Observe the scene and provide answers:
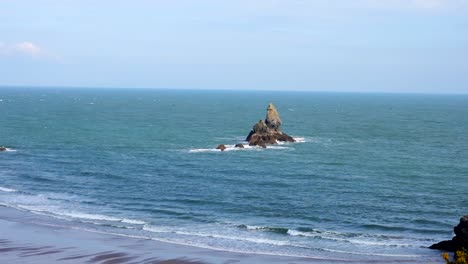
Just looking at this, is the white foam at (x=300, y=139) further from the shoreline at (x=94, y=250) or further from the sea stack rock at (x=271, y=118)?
the shoreline at (x=94, y=250)

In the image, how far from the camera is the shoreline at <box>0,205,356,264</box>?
3869 cm

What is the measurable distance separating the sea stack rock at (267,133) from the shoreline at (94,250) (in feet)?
174

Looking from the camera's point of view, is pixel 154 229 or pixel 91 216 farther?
pixel 91 216

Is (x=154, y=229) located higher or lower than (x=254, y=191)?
lower

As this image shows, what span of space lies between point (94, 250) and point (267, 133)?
6209 centimetres

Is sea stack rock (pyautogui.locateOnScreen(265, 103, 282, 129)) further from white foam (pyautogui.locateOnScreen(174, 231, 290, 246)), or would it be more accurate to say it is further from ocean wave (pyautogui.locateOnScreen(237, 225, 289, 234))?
white foam (pyautogui.locateOnScreen(174, 231, 290, 246))

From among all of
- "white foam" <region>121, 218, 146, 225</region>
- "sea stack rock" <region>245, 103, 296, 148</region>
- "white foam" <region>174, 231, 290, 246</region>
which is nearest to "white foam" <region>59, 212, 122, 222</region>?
"white foam" <region>121, 218, 146, 225</region>

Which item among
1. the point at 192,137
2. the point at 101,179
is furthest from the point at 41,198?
the point at 192,137

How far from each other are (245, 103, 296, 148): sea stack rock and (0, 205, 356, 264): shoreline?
2084 inches

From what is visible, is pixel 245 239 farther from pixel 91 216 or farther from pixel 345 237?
pixel 91 216

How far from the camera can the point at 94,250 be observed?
134 feet

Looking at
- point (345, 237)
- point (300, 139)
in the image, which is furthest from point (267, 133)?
point (345, 237)

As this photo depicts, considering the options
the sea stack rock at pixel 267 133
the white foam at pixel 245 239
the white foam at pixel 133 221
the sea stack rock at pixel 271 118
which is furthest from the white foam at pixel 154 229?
the sea stack rock at pixel 271 118

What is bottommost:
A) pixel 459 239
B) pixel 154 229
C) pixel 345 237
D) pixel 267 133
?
pixel 154 229
